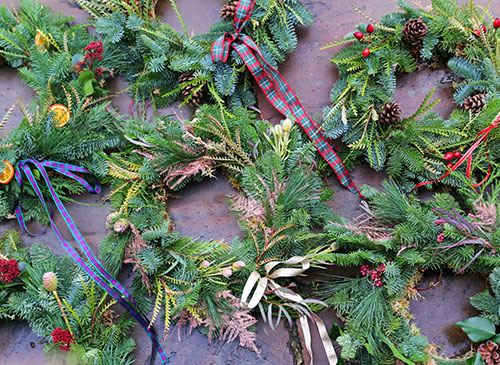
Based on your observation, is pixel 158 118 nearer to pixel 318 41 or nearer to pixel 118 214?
pixel 118 214

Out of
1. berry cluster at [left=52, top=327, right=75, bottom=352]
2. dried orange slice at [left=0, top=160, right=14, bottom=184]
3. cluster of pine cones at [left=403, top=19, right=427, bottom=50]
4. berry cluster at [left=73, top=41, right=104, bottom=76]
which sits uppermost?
berry cluster at [left=73, top=41, right=104, bottom=76]

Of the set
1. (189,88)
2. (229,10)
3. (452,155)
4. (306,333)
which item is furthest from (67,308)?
(452,155)

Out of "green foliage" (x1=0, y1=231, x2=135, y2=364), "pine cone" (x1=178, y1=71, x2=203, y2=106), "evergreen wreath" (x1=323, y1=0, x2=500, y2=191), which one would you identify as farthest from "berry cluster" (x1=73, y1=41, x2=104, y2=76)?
"evergreen wreath" (x1=323, y1=0, x2=500, y2=191)

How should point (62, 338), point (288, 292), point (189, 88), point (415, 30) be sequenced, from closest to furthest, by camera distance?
point (62, 338), point (288, 292), point (415, 30), point (189, 88)

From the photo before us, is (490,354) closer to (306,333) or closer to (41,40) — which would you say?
(306,333)

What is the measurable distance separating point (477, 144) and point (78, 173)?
5.29ft

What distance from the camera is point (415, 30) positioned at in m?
1.87

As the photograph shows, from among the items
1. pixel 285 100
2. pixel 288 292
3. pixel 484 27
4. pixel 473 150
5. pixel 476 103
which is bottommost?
pixel 288 292

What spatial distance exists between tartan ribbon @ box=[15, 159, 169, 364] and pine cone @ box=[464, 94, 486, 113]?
4.95 ft

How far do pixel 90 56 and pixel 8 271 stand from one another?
958 mm

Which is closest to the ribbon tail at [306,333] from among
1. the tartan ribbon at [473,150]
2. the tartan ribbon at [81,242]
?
the tartan ribbon at [81,242]

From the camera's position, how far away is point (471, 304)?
5.50ft

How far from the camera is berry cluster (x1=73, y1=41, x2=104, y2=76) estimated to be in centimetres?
206

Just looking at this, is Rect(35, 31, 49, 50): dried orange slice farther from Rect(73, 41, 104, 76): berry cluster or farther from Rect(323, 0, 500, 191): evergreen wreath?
Rect(323, 0, 500, 191): evergreen wreath
